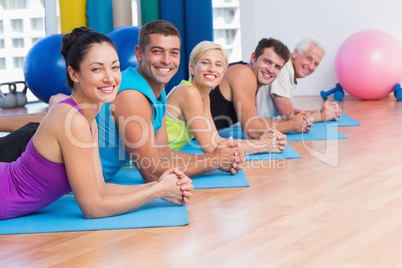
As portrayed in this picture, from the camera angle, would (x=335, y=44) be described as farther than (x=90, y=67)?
Yes

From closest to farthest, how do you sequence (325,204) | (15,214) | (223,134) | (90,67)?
1. (90,67)
2. (15,214)
3. (325,204)
4. (223,134)

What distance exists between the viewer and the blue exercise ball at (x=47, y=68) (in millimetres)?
5031

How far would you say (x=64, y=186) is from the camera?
6.71 feet

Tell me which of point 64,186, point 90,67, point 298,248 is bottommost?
point 298,248

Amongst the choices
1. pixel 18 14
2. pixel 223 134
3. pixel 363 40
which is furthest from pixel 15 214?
pixel 18 14

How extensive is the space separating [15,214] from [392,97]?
4913 mm

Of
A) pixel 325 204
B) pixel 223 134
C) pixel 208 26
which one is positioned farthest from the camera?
pixel 208 26

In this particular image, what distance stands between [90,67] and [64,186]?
46cm

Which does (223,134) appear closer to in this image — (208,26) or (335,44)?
(208,26)

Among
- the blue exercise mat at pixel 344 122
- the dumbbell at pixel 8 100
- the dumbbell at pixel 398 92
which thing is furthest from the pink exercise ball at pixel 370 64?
the dumbbell at pixel 8 100

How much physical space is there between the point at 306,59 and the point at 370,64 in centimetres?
171

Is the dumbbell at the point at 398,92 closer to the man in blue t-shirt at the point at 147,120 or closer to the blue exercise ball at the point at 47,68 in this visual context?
the blue exercise ball at the point at 47,68

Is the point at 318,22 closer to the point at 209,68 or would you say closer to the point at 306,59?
the point at 306,59

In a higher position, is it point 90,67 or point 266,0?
point 266,0
